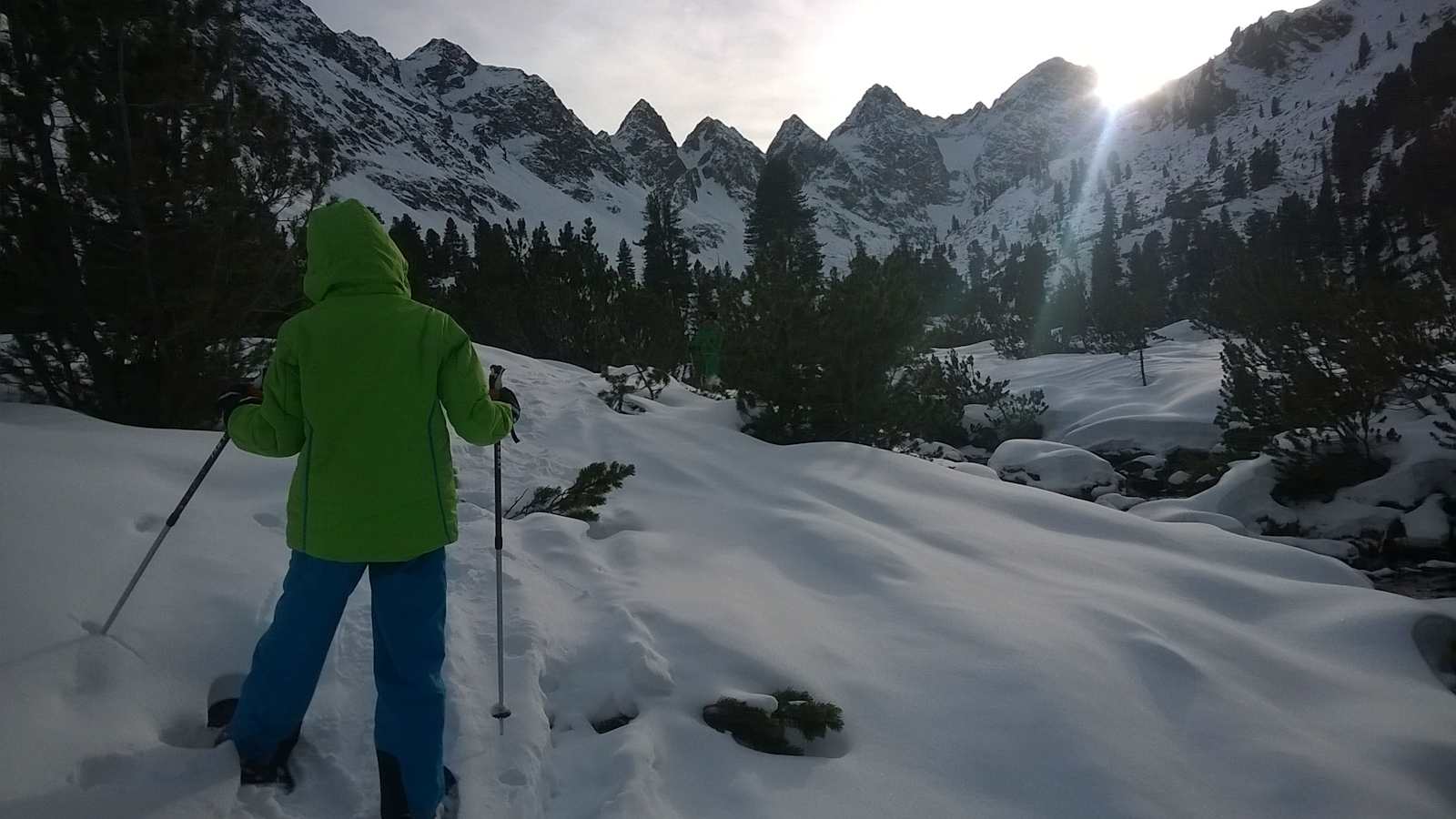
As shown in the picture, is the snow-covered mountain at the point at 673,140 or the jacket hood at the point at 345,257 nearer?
the jacket hood at the point at 345,257

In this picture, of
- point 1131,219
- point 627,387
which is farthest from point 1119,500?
point 1131,219

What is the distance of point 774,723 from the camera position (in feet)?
8.58

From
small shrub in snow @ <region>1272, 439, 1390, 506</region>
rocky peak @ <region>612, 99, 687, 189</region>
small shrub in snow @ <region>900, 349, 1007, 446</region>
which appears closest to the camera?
small shrub in snow @ <region>1272, 439, 1390, 506</region>

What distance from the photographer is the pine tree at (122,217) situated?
491 centimetres

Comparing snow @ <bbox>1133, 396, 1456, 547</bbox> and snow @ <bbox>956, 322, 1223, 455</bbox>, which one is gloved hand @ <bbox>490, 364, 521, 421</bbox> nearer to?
snow @ <bbox>1133, 396, 1456, 547</bbox>

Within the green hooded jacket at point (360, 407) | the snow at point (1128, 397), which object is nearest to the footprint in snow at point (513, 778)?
the green hooded jacket at point (360, 407)

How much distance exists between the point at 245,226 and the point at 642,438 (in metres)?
3.75

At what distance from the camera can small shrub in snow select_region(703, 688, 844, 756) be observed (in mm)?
2598

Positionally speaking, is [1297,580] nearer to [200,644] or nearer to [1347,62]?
[200,644]

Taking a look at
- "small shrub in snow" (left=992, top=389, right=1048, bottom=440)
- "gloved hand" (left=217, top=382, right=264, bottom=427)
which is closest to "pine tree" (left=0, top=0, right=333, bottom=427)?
"gloved hand" (left=217, top=382, right=264, bottom=427)

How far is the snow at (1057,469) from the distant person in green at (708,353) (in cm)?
464

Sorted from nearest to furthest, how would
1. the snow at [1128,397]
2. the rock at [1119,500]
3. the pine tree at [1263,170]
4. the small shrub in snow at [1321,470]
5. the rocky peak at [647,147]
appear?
the small shrub in snow at [1321,470], the rock at [1119,500], the snow at [1128,397], the pine tree at [1263,170], the rocky peak at [647,147]

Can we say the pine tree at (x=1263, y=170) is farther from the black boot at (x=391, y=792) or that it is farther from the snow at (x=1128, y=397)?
the black boot at (x=391, y=792)

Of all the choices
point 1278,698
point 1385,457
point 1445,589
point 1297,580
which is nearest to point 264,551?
point 1278,698
